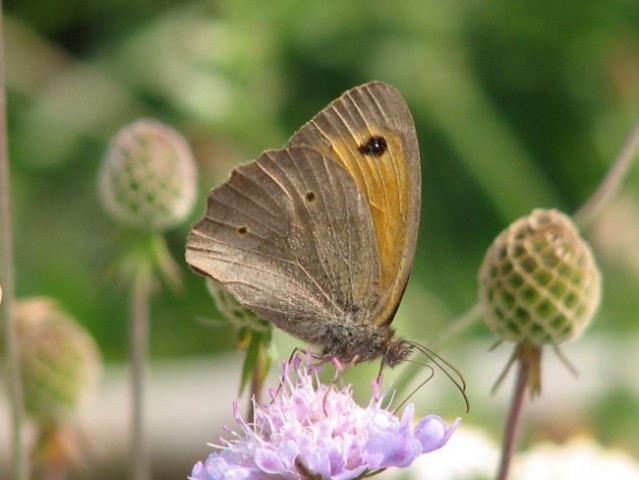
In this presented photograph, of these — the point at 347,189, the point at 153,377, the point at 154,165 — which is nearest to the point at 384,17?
the point at 153,377

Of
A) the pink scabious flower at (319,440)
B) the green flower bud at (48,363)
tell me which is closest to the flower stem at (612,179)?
the pink scabious flower at (319,440)

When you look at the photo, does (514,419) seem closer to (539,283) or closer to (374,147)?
(539,283)

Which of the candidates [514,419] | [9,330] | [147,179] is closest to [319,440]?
[514,419]

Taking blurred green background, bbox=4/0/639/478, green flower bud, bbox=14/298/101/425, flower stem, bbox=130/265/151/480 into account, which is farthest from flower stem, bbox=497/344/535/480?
blurred green background, bbox=4/0/639/478

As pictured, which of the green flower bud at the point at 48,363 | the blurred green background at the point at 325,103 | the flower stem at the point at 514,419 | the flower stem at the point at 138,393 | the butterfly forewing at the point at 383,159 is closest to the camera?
the flower stem at the point at 514,419

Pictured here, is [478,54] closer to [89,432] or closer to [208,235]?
[89,432]

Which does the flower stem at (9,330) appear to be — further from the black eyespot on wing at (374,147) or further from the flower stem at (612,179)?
the flower stem at (612,179)
